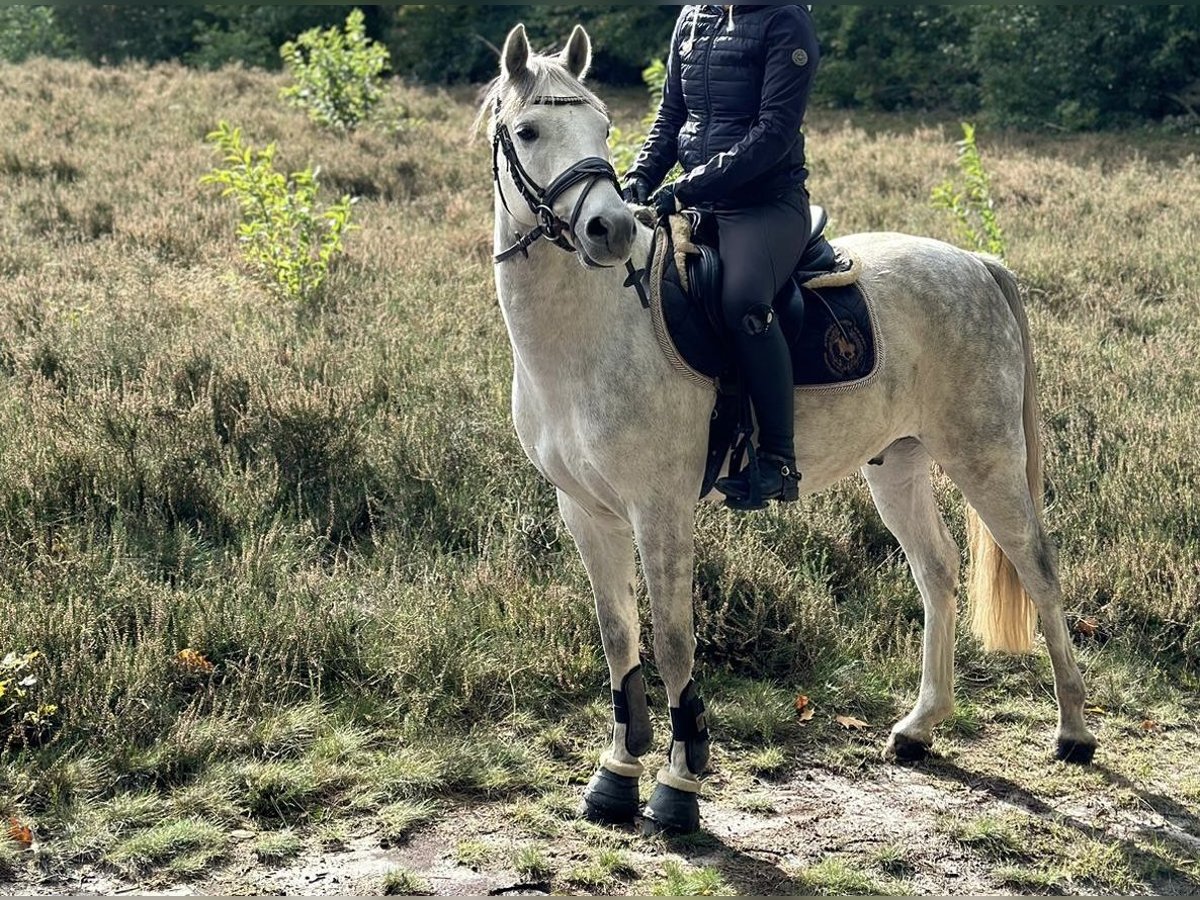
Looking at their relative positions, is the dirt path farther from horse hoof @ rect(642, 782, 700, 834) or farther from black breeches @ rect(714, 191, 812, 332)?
black breeches @ rect(714, 191, 812, 332)

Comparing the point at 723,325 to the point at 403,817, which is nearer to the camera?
the point at 723,325

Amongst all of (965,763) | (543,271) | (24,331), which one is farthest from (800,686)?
(24,331)

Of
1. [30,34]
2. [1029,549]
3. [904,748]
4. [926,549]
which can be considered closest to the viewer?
[1029,549]

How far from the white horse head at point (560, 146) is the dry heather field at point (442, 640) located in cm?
204

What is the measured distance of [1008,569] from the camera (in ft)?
16.7

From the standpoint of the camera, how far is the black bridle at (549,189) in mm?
3584

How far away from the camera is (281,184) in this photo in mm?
9961

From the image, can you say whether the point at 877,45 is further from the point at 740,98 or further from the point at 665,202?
the point at 665,202

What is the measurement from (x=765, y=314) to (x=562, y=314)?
68cm

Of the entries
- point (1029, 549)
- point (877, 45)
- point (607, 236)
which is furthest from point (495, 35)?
point (607, 236)

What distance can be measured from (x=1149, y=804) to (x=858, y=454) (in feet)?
5.56

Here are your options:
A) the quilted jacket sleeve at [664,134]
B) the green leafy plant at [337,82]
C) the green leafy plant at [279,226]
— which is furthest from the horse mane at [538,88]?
the green leafy plant at [337,82]

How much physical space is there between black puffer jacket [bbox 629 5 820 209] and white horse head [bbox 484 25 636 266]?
54 centimetres

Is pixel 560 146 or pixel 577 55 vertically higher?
pixel 577 55
